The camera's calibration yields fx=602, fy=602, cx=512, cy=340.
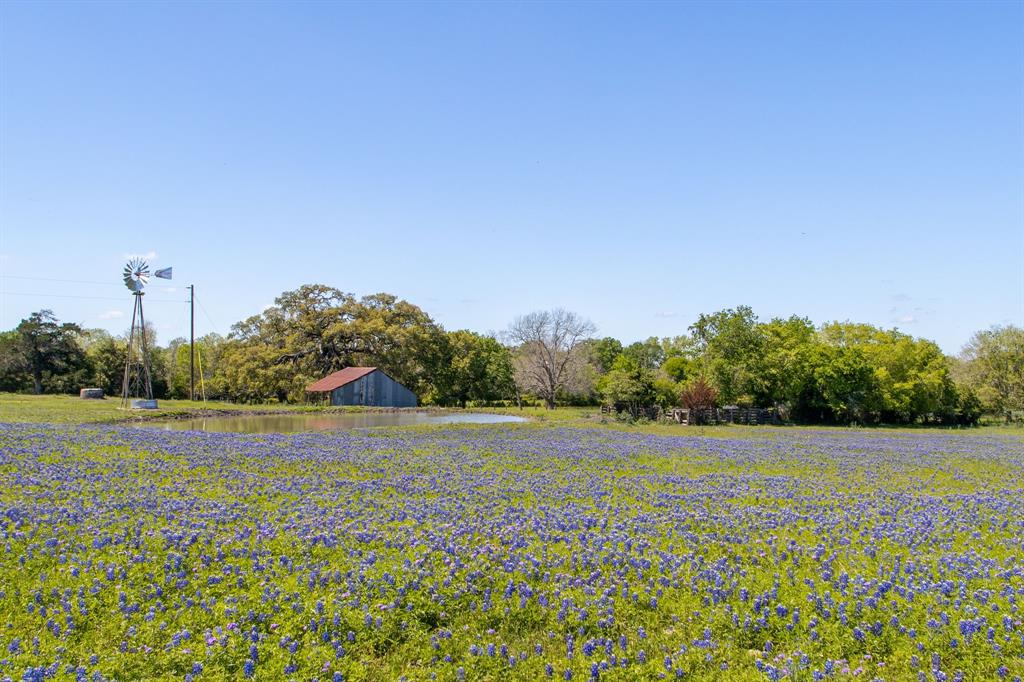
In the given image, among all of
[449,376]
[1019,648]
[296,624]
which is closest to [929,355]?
[449,376]

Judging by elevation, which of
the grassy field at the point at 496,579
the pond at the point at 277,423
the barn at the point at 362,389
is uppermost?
the barn at the point at 362,389

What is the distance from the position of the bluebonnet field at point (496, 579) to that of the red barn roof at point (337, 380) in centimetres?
5640

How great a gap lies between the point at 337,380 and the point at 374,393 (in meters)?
4.54

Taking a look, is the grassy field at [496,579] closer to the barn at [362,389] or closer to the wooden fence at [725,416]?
the wooden fence at [725,416]

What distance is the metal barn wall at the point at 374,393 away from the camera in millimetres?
69688

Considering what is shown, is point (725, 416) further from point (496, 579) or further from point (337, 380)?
point (337, 380)

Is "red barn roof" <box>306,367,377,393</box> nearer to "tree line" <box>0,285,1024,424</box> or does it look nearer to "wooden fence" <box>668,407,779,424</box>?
"tree line" <box>0,285,1024,424</box>

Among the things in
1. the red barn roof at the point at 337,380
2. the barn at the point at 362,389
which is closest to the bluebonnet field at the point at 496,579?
the red barn roof at the point at 337,380

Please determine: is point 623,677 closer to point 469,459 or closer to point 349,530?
point 349,530

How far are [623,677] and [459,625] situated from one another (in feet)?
5.99

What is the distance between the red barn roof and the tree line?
20.7ft

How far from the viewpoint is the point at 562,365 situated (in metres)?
82.2

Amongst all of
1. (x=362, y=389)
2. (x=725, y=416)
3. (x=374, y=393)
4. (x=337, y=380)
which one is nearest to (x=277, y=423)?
(x=362, y=389)

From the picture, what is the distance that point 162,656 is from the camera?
549 centimetres
